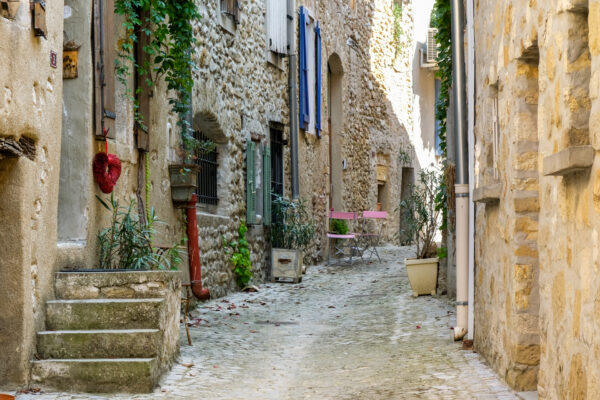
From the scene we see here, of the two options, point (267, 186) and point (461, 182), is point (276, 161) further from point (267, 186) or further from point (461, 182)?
point (461, 182)

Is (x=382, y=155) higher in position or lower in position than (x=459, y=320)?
higher

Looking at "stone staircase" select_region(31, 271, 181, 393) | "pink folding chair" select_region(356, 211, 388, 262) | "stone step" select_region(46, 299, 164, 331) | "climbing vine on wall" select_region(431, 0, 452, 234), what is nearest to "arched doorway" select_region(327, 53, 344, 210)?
"pink folding chair" select_region(356, 211, 388, 262)

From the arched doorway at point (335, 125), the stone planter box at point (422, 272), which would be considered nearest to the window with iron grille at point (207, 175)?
the stone planter box at point (422, 272)

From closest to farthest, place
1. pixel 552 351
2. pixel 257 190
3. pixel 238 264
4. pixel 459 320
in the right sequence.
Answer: pixel 552 351
pixel 459 320
pixel 238 264
pixel 257 190

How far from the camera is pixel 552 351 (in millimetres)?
3945

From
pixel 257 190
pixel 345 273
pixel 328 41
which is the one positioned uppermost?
pixel 328 41

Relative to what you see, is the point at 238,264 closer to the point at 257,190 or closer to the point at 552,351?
the point at 257,190

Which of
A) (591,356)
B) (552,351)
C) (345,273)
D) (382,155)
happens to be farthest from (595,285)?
(382,155)

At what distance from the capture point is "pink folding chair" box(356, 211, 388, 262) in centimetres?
1497

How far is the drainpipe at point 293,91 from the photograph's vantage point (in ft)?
42.7

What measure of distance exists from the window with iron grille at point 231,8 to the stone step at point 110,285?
5.44 meters

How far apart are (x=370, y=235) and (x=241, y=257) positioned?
4423 mm

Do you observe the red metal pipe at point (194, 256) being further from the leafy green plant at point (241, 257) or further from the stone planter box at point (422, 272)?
the stone planter box at point (422, 272)

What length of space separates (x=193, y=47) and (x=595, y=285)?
6.57 m
